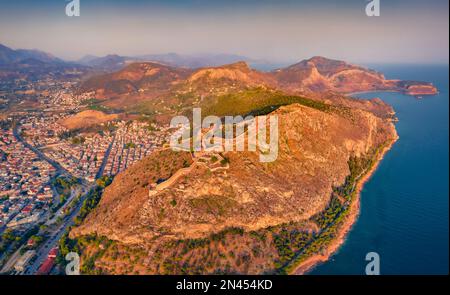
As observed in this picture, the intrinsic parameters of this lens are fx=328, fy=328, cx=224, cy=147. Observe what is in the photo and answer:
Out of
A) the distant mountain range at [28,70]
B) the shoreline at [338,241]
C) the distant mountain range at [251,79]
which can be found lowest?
the shoreline at [338,241]

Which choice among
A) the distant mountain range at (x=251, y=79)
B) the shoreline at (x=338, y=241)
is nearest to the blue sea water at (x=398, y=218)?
the shoreline at (x=338, y=241)

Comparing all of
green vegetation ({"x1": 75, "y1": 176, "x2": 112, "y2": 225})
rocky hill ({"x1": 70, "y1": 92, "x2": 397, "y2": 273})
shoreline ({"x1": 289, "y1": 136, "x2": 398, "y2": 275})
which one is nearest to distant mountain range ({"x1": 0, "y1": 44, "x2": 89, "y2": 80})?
green vegetation ({"x1": 75, "y1": 176, "x2": 112, "y2": 225})

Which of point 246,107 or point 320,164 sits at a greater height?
point 246,107

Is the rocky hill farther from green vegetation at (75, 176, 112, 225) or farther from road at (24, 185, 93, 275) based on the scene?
road at (24, 185, 93, 275)

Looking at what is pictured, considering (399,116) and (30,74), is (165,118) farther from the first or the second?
(30,74)

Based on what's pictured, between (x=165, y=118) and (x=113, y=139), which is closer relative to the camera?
(x=113, y=139)

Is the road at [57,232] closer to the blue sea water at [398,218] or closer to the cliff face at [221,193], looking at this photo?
the cliff face at [221,193]

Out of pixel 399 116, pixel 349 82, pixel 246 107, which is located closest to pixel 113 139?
pixel 246 107

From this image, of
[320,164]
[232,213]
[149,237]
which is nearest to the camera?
[149,237]

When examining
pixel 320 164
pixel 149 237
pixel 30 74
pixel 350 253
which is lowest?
pixel 350 253
